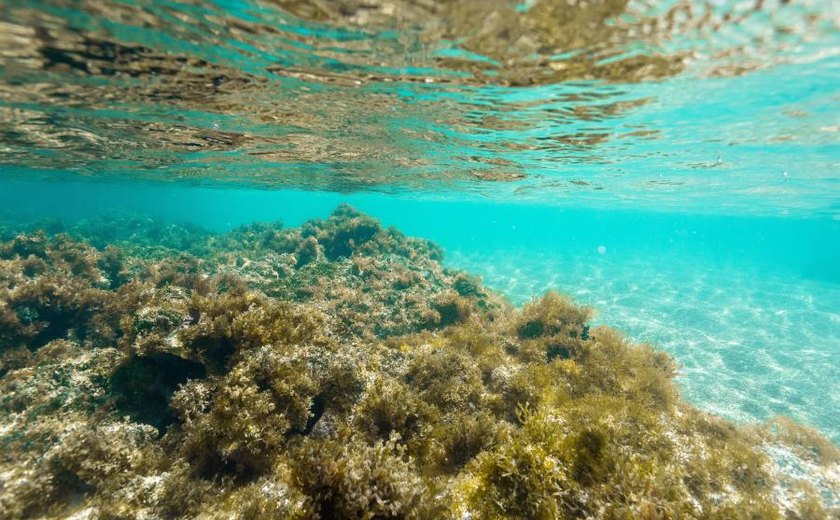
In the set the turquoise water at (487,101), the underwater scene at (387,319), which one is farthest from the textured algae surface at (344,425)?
the turquoise water at (487,101)

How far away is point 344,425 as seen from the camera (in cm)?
579

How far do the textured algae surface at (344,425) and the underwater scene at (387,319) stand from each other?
0.04m

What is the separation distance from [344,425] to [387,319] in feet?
22.2

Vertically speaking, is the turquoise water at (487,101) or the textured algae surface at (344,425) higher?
the turquoise water at (487,101)

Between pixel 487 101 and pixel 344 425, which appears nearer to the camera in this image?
pixel 344 425

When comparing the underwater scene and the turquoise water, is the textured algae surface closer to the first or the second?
the underwater scene

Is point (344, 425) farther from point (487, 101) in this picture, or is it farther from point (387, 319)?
point (487, 101)

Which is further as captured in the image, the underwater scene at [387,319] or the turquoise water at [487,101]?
the turquoise water at [487,101]

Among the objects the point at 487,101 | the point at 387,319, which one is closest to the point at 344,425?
the point at 387,319

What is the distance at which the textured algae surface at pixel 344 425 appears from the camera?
14.4 feet

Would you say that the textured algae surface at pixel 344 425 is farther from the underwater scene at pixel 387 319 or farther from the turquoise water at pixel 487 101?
the turquoise water at pixel 487 101

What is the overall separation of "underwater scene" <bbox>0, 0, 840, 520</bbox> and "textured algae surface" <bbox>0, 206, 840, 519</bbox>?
4 cm

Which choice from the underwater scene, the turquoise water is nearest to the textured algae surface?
the underwater scene

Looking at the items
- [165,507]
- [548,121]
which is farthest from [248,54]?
[548,121]
